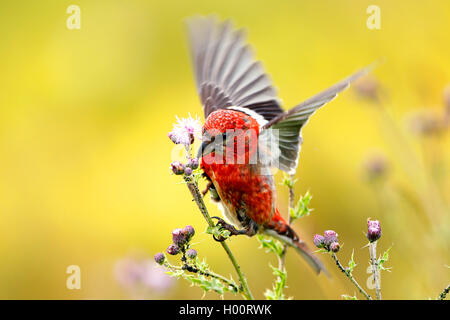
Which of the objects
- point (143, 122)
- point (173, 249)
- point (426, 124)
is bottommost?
point (173, 249)

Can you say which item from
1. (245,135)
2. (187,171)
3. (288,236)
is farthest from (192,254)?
(288,236)

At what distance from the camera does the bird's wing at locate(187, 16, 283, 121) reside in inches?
120

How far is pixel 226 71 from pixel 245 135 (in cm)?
91

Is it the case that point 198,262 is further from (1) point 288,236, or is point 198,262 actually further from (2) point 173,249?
(1) point 288,236

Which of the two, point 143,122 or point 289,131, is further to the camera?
point 143,122

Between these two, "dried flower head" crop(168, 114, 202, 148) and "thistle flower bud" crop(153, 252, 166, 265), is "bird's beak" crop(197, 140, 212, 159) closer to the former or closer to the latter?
"dried flower head" crop(168, 114, 202, 148)

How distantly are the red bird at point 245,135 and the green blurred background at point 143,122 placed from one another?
1.74 meters

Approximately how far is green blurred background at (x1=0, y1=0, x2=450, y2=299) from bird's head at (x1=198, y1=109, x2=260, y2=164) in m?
2.04

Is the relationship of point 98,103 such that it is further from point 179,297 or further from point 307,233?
point 307,233

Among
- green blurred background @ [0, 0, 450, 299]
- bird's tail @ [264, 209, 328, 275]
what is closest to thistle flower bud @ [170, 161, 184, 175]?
bird's tail @ [264, 209, 328, 275]

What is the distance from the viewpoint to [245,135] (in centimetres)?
241

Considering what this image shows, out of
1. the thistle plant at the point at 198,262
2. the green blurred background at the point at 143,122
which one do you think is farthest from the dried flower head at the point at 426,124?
the thistle plant at the point at 198,262

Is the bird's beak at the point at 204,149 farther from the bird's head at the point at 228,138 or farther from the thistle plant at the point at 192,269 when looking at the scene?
the thistle plant at the point at 192,269
